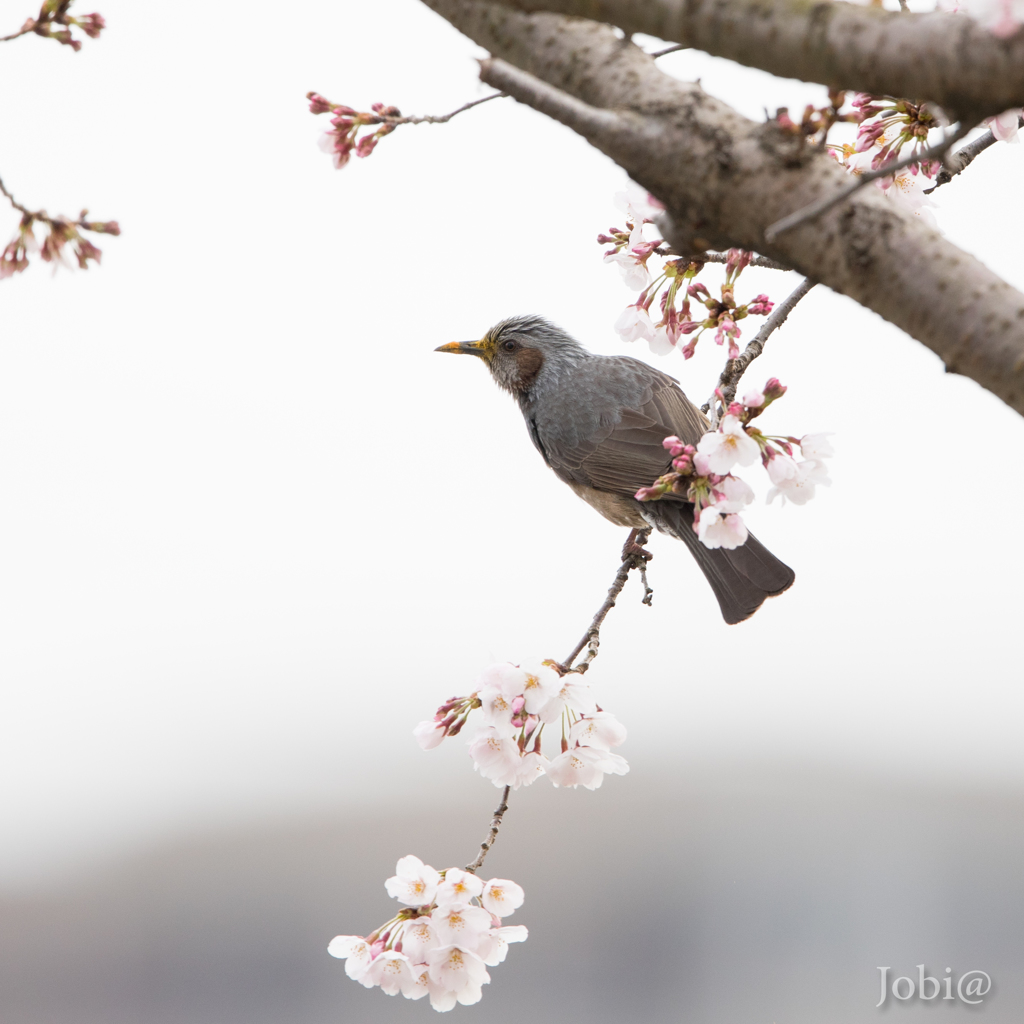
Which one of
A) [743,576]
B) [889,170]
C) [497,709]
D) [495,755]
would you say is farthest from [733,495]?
[743,576]

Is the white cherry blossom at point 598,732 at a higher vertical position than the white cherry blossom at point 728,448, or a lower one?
lower

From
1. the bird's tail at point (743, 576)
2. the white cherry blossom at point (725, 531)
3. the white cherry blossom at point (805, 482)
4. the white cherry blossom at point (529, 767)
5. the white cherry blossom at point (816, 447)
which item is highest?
the bird's tail at point (743, 576)

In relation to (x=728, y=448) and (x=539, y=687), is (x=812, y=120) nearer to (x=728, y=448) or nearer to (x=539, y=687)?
(x=728, y=448)

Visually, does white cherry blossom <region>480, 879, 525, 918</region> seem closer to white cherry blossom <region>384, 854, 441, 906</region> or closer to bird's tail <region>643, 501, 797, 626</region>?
white cherry blossom <region>384, 854, 441, 906</region>

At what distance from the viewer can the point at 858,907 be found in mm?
16516

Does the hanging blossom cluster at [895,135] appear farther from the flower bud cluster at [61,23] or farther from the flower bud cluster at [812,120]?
the flower bud cluster at [61,23]

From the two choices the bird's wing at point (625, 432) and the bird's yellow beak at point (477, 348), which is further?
the bird's yellow beak at point (477, 348)

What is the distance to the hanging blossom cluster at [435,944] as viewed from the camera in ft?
7.67

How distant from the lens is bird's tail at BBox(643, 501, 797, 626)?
11.2ft

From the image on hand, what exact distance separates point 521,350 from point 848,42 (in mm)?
4169

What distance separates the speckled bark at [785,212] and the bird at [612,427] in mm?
2205

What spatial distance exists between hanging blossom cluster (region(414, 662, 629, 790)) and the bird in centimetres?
110

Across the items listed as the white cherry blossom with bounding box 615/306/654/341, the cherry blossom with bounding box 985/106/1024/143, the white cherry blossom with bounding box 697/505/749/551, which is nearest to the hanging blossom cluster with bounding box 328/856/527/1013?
the white cherry blossom with bounding box 697/505/749/551

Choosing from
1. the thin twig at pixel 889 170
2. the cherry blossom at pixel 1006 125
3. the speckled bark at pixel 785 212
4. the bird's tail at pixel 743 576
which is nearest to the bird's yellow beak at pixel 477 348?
the bird's tail at pixel 743 576
